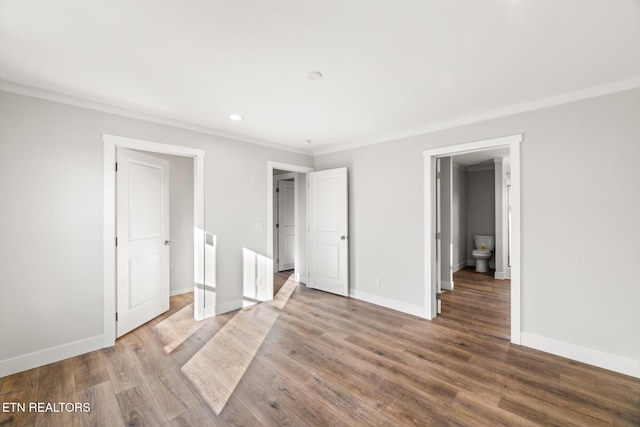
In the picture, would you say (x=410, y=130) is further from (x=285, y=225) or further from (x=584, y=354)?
(x=285, y=225)

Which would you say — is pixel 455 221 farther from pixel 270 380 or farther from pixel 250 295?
pixel 270 380

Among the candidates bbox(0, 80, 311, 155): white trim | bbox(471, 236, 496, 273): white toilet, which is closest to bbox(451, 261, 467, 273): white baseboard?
bbox(471, 236, 496, 273): white toilet

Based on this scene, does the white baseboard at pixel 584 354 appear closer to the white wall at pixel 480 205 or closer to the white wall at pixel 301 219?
the white wall at pixel 301 219

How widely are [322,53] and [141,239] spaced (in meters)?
2.94

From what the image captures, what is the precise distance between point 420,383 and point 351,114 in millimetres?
2753

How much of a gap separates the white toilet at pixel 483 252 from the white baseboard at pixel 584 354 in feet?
→ 12.2

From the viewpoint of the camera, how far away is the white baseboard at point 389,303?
3.69m

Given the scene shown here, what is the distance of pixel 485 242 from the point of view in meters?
6.50

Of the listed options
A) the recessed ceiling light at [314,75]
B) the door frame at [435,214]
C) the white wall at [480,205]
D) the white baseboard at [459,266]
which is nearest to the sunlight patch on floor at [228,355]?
the door frame at [435,214]

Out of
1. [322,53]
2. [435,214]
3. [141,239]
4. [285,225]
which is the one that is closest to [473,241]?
[435,214]

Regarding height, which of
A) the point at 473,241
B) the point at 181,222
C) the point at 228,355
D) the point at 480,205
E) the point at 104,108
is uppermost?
the point at 104,108

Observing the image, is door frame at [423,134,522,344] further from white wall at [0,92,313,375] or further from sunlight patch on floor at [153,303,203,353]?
white wall at [0,92,313,375]

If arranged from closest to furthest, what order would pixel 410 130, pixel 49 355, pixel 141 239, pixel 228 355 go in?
pixel 49 355
pixel 228 355
pixel 141 239
pixel 410 130

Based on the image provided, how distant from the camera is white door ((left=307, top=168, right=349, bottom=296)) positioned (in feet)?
14.8
